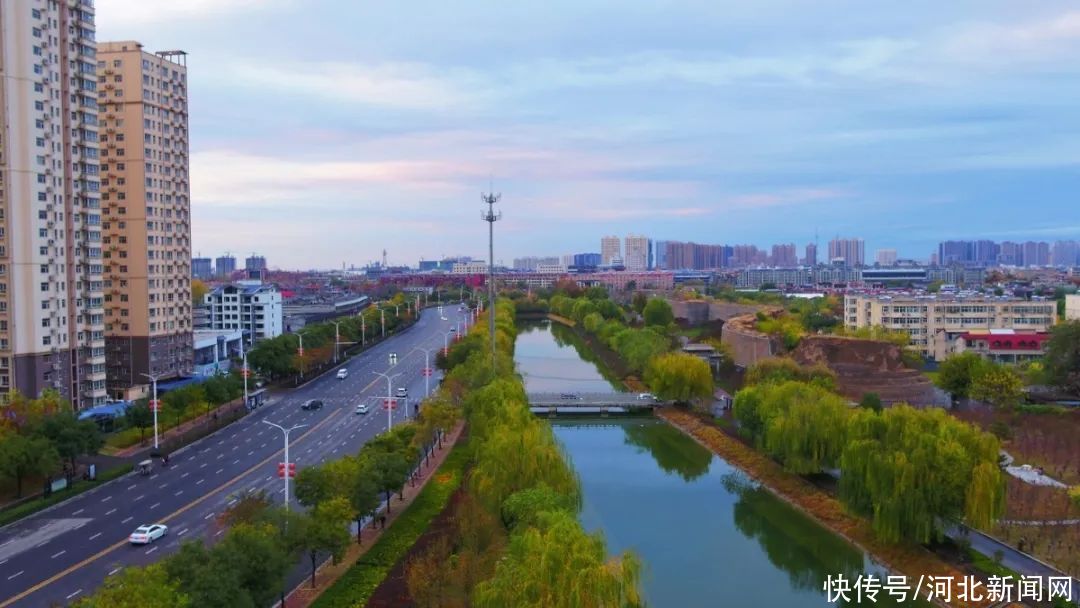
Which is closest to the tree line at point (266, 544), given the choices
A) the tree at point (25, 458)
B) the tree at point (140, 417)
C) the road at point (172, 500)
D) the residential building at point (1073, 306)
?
the road at point (172, 500)

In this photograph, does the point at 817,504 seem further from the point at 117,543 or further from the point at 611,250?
the point at 611,250

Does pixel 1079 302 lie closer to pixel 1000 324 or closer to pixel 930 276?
pixel 1000 324

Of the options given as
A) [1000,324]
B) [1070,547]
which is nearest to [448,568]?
[1070,547]

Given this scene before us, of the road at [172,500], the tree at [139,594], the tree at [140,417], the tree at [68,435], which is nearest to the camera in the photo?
the tree at [139,594]

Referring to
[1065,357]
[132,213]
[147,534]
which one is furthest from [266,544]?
[1065,357]

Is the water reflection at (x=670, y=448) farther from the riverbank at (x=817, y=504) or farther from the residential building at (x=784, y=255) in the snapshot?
the residential building at (x=784, y=255)
